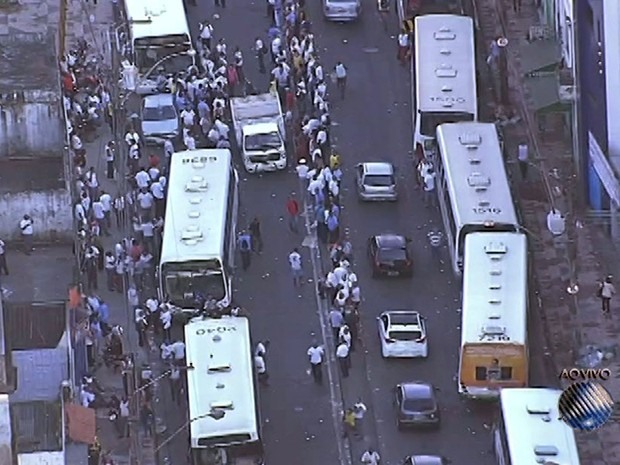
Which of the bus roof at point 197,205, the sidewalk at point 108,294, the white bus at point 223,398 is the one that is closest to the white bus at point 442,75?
the bus roof at point 197,205

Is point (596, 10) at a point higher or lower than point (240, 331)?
higher

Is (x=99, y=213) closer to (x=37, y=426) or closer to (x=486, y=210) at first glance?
(x=486, y=210)

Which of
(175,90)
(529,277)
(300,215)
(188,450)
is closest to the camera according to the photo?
(188,450)

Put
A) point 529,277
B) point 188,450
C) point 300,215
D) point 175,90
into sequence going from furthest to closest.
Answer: point 175,90 → point 300,215 → point 529,277 → point 188,450

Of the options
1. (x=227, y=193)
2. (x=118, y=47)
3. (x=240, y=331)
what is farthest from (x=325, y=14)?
(x=240, y=331)

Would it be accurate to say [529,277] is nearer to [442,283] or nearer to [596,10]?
[442,283]

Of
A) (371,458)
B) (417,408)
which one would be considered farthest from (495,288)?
(371,458)

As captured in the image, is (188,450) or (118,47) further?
(118,47)

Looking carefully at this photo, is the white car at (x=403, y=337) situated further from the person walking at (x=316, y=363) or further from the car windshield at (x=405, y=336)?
the person walking at (x=316, y=363)
